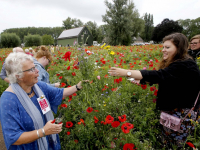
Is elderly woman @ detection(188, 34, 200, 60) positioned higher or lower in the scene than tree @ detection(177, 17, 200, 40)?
lower

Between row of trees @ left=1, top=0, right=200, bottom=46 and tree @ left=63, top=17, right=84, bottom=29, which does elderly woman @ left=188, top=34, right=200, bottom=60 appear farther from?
A: tree @ left=63, top=17, right=84, bottom=29

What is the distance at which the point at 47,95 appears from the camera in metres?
1.80

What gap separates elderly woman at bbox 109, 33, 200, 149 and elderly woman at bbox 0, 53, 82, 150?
931mm

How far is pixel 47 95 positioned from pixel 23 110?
450 millimetres

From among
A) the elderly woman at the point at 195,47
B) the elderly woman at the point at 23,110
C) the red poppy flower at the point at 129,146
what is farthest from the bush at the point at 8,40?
the red poppy flower at the point at 129,146

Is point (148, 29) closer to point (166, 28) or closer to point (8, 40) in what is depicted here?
point (166, 28)

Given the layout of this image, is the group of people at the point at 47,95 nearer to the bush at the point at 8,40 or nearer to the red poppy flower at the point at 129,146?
the red poppy flower at the point at 129,146

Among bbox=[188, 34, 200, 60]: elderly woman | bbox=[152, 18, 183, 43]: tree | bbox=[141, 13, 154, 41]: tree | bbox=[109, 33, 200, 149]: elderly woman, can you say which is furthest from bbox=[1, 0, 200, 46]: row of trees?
bbox=[109, 33, 200, 149]: elderly woman

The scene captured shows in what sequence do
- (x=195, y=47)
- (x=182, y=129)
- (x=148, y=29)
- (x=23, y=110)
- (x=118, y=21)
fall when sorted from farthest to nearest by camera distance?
(x=148, y=29) < (x=118, y=21) < (x=195, y=47) < (x=182, y=129) < (x=23, y=110)

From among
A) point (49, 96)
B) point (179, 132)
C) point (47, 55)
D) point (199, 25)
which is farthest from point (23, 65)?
point (199, 25)

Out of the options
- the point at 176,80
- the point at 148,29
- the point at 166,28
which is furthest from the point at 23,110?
the point at 148,29

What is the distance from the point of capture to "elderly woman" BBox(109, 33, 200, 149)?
144 cm

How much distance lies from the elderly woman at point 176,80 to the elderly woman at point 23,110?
3.06 feet

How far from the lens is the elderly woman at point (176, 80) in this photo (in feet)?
4.74
